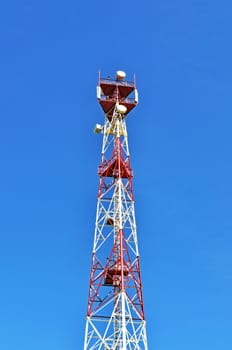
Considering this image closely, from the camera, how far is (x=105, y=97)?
4897 centimetres

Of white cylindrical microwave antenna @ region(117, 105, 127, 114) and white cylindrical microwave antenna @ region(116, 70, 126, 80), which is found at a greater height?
white cylindrical microwave antenna @ region(116, 70, 126, 80)

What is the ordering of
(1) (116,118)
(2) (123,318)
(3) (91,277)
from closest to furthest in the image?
(2) (123,318) < (3) (91,277) < (1) (116,118)

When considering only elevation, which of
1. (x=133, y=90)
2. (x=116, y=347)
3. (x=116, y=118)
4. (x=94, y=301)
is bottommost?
(x=116, y=347)

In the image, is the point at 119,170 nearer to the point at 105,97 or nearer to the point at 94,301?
the point at 105,97

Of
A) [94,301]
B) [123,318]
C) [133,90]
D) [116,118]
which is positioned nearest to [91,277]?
[94,301]

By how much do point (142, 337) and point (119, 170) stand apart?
1421 cm

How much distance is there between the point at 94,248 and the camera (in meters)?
41.7

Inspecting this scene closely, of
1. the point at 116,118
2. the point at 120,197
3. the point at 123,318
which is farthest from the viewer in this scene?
the point at 116,118

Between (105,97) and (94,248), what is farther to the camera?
(105,97)

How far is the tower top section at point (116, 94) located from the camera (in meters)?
48.2

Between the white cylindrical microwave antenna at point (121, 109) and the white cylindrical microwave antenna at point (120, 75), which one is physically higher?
the white cylindrical microwave antenna at point (120, 75)

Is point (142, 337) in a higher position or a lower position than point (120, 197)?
lower

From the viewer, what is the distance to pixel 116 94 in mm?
49062

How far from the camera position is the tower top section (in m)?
48.2
